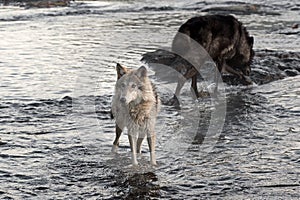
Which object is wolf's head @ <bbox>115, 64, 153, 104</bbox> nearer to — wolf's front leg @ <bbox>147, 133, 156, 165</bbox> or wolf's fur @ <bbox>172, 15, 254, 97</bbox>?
wolf's front leg @ <bbox>147, 133, 156, 165</bbox>

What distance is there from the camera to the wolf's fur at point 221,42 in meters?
9.91

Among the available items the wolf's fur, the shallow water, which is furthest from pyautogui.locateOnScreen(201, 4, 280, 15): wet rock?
the wolf's fur

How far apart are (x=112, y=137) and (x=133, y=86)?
185 cm

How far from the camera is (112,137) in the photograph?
25.0ft

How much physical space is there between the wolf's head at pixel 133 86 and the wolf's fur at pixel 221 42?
153 inches

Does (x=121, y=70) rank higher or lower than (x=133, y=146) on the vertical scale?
higher

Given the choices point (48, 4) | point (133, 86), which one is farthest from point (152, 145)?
point (48, 4)

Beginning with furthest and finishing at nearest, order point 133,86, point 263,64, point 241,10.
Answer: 1. point 241,10
2. point 263,64
3. point 133,86

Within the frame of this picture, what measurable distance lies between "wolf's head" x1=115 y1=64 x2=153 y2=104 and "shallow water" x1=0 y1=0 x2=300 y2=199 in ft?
2.98

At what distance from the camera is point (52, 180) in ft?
19.6

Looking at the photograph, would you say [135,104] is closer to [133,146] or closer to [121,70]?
[121,70]

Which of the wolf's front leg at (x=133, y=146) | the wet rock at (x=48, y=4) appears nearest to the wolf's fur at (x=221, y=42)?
the wolf's front leg at (x=133, y=146)

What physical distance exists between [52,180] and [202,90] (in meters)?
5.15

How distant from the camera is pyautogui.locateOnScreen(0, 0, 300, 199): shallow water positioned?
582cm
